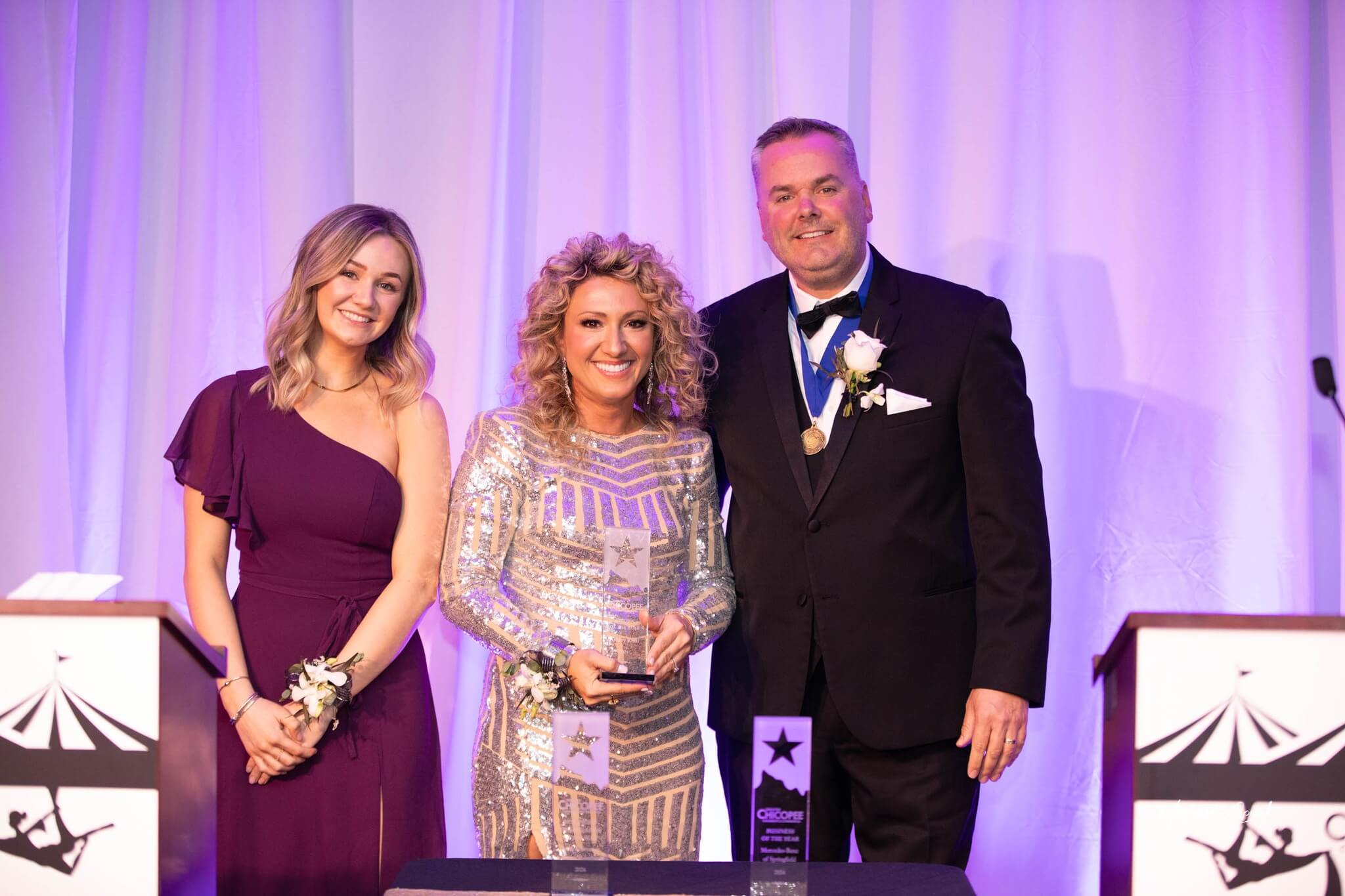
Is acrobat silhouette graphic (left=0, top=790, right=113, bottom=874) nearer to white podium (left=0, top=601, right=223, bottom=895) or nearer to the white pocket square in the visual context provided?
white podium (left=0, top=601, right=223, bottom=895)

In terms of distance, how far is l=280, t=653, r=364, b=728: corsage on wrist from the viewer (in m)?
2.51

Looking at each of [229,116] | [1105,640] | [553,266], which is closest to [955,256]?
[1105,640]

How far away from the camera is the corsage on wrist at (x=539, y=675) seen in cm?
225

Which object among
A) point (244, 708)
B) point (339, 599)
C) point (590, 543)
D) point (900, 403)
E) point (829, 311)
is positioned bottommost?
point (244, 708)

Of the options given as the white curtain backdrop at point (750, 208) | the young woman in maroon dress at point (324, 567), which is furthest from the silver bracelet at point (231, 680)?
the white curtain backdrop at point (750, 208)

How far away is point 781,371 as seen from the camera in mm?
2697

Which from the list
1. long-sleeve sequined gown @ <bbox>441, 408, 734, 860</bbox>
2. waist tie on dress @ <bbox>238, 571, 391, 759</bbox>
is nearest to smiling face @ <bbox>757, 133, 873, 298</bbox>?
long-sleeve sequined gown @ <bbox>441, 408, 734, 860</bbox>

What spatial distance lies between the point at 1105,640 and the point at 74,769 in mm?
2975

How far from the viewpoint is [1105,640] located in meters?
3.68

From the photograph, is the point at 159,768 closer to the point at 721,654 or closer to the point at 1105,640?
the point at 721,654

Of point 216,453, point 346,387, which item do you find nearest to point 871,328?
point 346,387

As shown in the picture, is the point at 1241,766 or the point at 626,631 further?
the point at 626,631

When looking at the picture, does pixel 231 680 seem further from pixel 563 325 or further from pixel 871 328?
pixel 871 328

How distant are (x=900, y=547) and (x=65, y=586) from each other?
1620mm
